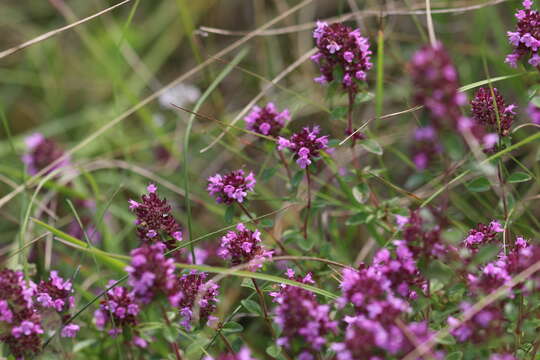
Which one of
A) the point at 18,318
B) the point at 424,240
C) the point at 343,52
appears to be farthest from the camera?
the point at 343,52

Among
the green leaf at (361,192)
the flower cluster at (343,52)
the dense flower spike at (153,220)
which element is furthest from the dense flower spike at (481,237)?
the dense flower spike at (153,220)

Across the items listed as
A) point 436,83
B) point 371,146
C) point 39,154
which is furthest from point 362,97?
point 39,154

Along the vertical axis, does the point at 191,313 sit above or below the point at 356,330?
above

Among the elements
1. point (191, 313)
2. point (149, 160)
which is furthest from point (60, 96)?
point (191, 313)

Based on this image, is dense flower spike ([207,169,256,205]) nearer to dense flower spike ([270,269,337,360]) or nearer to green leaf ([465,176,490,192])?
dense flower spike ([270,269,337,360])

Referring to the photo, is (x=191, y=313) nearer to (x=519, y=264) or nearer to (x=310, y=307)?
(x=310, y=307)

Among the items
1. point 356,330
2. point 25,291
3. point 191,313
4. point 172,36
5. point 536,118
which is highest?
point 172,36

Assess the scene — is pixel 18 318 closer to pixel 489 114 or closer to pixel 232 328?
pixel 232 328
